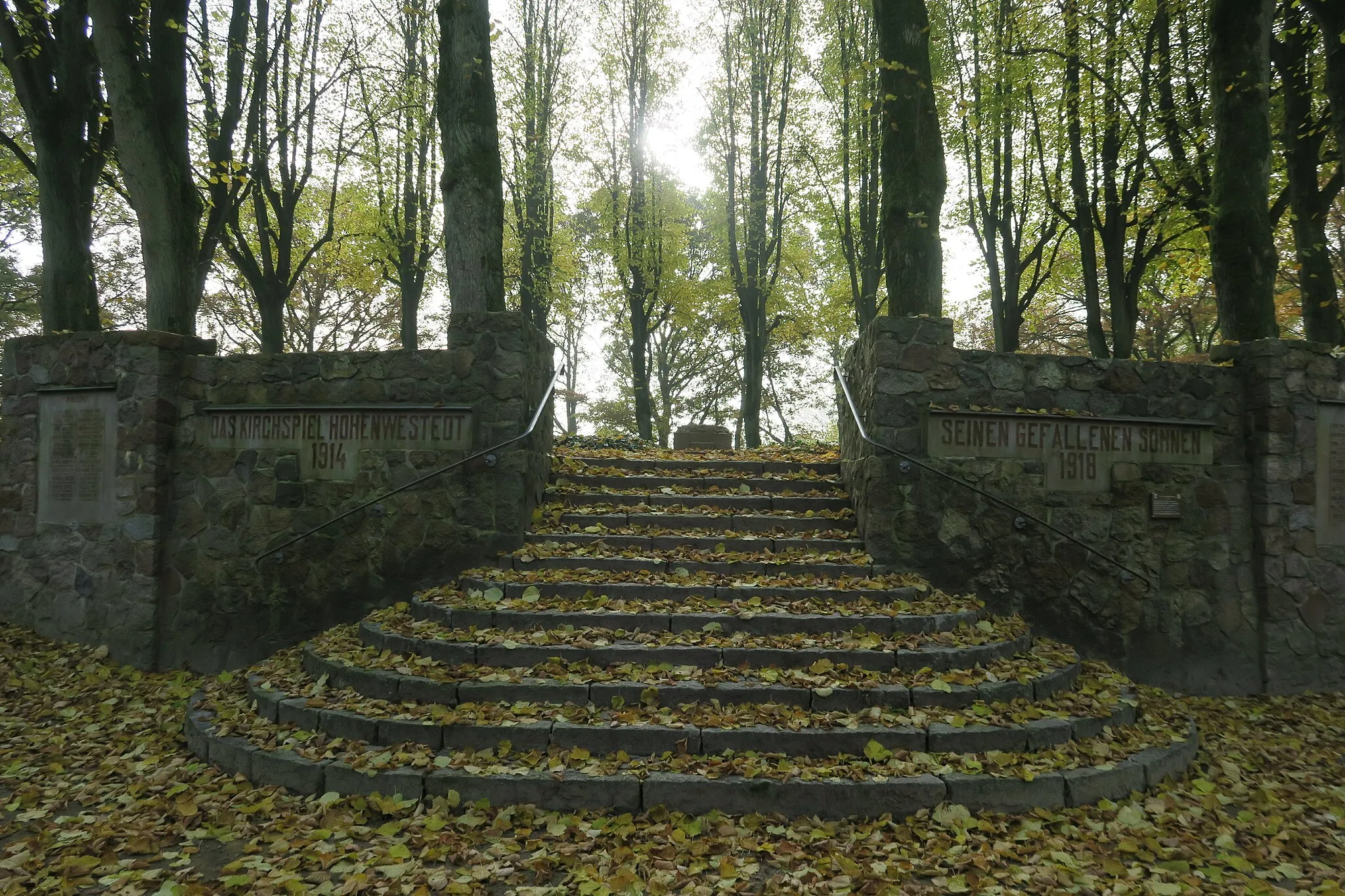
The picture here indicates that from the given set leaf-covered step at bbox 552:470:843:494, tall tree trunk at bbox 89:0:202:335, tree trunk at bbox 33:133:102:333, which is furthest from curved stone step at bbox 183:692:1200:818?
tree trunk at bbox 33:133:102:333

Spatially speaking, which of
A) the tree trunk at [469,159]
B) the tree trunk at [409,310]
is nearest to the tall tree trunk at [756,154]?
the tree trunk at [409,310]

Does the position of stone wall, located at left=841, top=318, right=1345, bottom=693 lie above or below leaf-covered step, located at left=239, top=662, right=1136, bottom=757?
above

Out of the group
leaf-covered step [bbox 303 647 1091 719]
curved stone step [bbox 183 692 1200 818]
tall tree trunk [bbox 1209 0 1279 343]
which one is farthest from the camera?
tall tree trunk [bbox 1209 0 1279 343]

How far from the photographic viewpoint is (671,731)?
3971 millimetres

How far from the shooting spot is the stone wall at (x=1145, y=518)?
20.2 ft

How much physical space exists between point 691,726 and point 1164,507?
4659 mm

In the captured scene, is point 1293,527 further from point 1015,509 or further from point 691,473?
point 691,473

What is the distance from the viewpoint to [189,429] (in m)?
6.62

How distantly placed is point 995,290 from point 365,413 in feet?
37.8

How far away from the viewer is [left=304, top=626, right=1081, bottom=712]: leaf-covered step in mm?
4305

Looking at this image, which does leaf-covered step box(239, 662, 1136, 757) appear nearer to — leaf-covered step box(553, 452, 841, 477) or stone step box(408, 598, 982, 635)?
stone step box(408, 598, 982, 635)

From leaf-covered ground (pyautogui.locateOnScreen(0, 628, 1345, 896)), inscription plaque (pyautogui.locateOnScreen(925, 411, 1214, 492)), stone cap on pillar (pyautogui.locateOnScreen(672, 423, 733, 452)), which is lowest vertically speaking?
leaf-covered ground (pyautogui.locateOnScreen(0, 628, 1345, 896))

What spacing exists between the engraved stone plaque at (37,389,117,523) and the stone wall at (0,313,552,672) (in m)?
0.11

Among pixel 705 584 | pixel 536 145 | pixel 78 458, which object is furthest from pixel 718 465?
pixel 536 145
